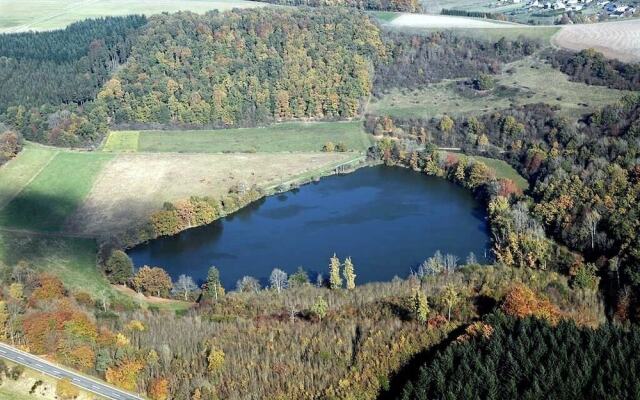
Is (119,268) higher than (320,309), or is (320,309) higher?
(320,309)

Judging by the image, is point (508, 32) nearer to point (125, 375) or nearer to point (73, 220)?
point (73, 220)

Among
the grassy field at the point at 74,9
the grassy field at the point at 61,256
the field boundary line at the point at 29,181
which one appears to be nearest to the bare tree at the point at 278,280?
the grassy field at the point at 61,256

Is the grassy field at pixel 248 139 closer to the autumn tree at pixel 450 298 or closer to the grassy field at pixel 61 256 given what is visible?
the grassy field at pixel 61 256

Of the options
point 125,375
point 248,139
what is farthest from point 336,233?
point 125,375

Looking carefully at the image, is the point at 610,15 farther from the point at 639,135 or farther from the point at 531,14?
the point at 639,135

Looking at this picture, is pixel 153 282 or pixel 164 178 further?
pixel 164 178

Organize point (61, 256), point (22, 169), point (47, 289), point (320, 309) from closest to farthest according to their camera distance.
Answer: point (320, 309)
point (47, 289)
point (61, 256)
point (22, 169)

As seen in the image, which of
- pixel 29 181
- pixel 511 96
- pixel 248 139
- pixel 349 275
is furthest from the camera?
pixel 511 96

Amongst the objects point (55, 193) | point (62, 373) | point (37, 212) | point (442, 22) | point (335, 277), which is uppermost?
point (442, 22)
